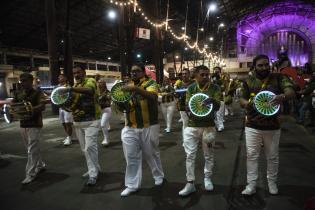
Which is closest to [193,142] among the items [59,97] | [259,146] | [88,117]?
[259,146]

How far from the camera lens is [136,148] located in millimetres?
4906

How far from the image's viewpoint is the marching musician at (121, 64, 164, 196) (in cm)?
482

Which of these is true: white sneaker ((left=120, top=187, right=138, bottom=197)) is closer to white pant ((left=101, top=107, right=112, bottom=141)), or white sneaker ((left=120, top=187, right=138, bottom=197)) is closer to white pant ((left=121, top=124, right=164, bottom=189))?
white pant ((left=121, top=124, right=164, bottom=189))

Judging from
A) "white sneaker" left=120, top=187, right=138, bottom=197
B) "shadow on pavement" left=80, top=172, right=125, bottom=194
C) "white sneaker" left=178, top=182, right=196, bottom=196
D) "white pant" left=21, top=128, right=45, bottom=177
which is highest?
"white pant" left=21, top=128, right=45, bottom=177

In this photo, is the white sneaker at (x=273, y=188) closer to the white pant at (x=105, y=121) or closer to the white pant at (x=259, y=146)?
the white pant at (x=259, y=146)

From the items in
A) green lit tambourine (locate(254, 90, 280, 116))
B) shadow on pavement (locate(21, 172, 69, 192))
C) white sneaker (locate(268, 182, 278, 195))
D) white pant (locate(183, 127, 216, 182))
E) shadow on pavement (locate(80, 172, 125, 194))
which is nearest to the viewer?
green lit tambourine (locate(254, 90, 280, 116))

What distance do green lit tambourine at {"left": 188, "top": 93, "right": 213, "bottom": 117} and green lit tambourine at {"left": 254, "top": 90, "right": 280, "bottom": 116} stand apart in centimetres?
75

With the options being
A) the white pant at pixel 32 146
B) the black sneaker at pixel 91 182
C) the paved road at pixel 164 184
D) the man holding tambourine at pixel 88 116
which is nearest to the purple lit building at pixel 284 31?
the paved road at pixel 164 184

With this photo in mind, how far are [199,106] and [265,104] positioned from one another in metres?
1.02

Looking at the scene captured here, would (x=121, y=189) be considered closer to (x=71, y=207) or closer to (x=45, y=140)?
(x=71, y=207)

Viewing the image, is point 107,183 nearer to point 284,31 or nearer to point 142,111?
point 142,111

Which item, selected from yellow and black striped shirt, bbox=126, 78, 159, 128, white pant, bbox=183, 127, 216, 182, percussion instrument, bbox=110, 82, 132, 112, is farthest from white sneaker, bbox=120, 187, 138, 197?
percussion instrument, bbox=110, 82, 132, 112

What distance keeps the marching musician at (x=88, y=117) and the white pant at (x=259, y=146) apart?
2.75 metres

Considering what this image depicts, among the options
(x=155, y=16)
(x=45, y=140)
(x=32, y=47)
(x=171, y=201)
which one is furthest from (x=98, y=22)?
(x=171, y=201)
